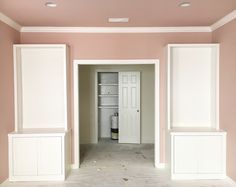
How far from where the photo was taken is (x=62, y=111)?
452 centimetres

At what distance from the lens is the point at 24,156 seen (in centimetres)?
400

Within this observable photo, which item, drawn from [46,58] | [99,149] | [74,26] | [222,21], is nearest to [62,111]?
[46,58]

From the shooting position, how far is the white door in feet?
22.8

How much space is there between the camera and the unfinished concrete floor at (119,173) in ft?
12.8

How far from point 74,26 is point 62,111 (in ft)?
5.02

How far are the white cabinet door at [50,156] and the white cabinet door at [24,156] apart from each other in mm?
94

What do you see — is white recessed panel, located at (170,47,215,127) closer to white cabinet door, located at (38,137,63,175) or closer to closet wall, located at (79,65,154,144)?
white cabinet door, located at (38,137,63,175)

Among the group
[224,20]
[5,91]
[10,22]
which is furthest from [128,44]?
[5,91]

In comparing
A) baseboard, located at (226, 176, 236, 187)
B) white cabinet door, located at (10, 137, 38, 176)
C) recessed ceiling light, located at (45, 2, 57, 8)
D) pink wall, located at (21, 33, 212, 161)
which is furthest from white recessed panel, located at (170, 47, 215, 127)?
white cabinet door, located at (10, 137, 38, 176)

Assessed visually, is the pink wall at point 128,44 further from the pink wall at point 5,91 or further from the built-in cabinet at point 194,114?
the pink wall at point 5,91

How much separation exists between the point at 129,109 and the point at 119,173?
9.20 feet

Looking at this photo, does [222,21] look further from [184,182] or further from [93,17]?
[184,182]

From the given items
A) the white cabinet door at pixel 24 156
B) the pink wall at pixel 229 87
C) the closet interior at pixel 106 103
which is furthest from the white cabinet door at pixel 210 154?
the closet interior at pixel 106 103

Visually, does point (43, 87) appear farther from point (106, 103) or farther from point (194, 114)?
Result: point (106, 103)
